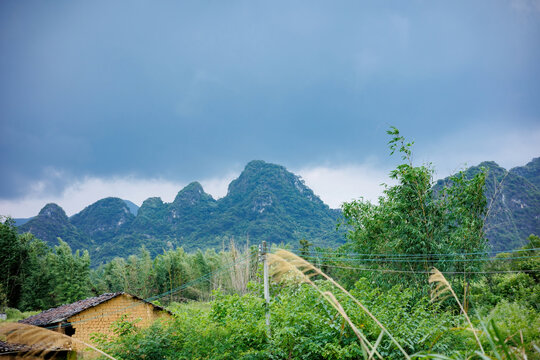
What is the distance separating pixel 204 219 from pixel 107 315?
2982 inches

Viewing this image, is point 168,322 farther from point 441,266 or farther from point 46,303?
point 46,303

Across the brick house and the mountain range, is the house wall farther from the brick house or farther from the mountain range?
the mountain range

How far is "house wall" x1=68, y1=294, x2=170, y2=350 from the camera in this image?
12.4 meters

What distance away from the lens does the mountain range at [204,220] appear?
229 ft

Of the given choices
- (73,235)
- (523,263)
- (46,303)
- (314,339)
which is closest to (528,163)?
(523,263)

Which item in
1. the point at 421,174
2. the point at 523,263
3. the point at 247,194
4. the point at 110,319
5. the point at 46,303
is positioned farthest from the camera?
the point at 247,194

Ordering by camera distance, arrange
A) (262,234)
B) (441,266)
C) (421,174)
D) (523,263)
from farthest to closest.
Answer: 1. (262,234)
2. (523,263)
3. (421,174)
4. (441,266)

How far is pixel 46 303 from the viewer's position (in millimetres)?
27188

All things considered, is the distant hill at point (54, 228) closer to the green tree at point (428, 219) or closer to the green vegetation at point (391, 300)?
the green vegetation at point (391, 300)

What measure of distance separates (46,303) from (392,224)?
30.6m

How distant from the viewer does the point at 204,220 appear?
87.2 metres

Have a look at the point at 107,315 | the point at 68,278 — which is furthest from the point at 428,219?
the point at 68,278

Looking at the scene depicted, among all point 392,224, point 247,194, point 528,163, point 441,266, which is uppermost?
point 247,194

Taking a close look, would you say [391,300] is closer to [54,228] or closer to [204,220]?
[204,220]
